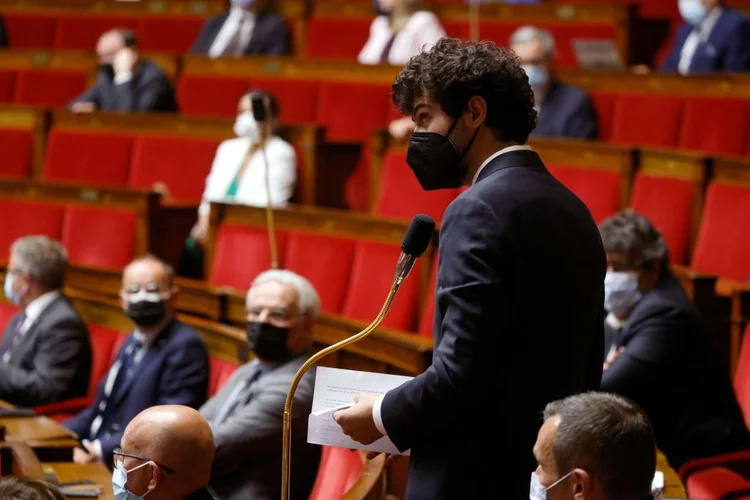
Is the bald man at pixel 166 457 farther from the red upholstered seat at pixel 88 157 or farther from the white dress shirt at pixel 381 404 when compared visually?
the red upholstered seat at pixel 88 157

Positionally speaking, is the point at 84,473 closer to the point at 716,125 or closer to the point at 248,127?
the point at 248,127

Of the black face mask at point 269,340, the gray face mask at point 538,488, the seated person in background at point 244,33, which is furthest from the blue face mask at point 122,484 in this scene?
the seated person in background at point 244,33

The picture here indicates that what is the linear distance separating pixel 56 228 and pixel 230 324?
52cm

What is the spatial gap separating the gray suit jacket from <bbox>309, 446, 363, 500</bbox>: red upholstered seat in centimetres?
2

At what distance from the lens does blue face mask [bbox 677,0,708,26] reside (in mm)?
2277

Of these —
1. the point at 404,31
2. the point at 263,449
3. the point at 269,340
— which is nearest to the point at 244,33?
the point at 404,31

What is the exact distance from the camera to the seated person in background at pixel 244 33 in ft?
8.98

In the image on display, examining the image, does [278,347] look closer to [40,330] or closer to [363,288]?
[363,288]

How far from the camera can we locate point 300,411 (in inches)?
46.9

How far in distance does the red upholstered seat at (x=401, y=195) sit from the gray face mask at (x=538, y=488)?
1.13 meters

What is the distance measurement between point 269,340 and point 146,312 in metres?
0.32

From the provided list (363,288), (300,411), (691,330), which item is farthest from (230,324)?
(691,330)

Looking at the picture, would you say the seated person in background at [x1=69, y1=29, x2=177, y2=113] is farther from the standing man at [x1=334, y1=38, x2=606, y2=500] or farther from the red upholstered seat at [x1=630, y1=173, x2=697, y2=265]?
the standing man at [x1=334, y1=38, x2=606, y2=500]

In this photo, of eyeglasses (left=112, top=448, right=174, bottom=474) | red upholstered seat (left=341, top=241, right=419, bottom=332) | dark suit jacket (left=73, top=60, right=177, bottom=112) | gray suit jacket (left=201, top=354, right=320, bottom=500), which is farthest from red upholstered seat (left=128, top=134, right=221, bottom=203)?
eyeglasses (left=112, top=448, right=174, bottom=474)
